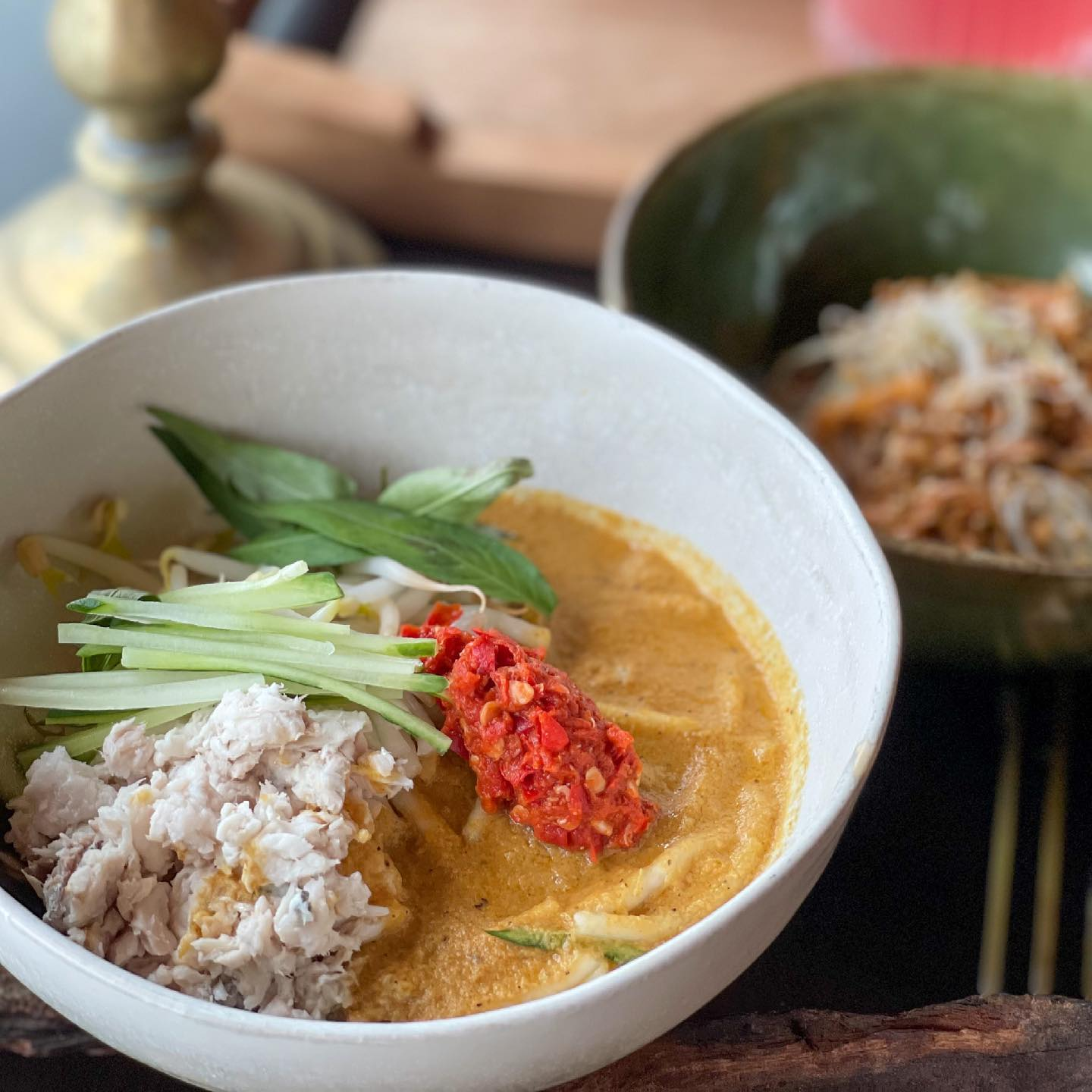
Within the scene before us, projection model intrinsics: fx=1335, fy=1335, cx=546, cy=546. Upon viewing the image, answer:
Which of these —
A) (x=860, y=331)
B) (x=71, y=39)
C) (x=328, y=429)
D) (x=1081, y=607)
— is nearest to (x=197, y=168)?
(x=71, y=39)

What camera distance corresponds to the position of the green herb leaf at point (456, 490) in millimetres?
1595

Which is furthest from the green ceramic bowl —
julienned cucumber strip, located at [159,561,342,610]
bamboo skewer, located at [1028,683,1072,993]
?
julienned cucumber strip, located at [159,561,342,610]

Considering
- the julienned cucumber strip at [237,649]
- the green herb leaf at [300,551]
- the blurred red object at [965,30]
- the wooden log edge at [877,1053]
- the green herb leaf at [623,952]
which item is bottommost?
the wooden log edge at [877,1053]

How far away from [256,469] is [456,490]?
0.84 feet

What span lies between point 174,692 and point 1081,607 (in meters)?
1.16

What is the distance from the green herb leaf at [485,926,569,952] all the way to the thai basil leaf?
2.03 ft

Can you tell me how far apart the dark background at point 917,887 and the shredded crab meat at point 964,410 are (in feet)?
1.04

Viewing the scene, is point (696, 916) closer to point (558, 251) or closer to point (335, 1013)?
point (335, 1013)

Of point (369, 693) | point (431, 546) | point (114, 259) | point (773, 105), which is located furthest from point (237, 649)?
point (773, 105)

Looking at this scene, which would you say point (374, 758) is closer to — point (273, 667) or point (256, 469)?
point (273, 667)

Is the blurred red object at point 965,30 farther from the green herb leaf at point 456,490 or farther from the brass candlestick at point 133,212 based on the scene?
the green herb leaf at point 456,490

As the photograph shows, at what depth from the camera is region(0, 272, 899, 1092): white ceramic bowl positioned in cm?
111

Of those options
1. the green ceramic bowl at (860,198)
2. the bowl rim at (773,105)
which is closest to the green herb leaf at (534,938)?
the bowl rim at (773,105)

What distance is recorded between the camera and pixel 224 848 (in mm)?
1188
